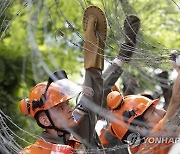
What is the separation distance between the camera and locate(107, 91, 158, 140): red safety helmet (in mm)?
6055

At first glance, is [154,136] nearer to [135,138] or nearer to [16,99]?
[135,138]

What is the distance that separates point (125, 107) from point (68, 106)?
46 cm

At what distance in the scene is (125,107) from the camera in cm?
616

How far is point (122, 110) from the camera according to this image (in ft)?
20.2

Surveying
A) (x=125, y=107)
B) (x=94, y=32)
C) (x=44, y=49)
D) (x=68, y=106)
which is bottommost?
(x=125, y=107)

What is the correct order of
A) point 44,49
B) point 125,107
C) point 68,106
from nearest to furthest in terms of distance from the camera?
point 68,106 → point 125,107 → point 44,49

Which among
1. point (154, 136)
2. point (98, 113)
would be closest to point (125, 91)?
point (98, 113)

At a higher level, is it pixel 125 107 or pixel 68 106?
pixel 68 106

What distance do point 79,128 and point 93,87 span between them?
33 cm

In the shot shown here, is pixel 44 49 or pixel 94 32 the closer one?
pixel 94 32

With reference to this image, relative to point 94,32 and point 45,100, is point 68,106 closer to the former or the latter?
point 45,100

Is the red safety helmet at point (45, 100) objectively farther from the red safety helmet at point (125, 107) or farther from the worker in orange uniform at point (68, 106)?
the red safety helmet at point (125, 107)

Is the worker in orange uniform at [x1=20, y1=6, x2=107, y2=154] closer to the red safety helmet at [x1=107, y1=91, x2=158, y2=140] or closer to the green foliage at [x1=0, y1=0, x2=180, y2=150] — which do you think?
the red safety helmet at [x1=107, y1=91, x2=158, y2=140]

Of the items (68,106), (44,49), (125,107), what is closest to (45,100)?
(68,106)
